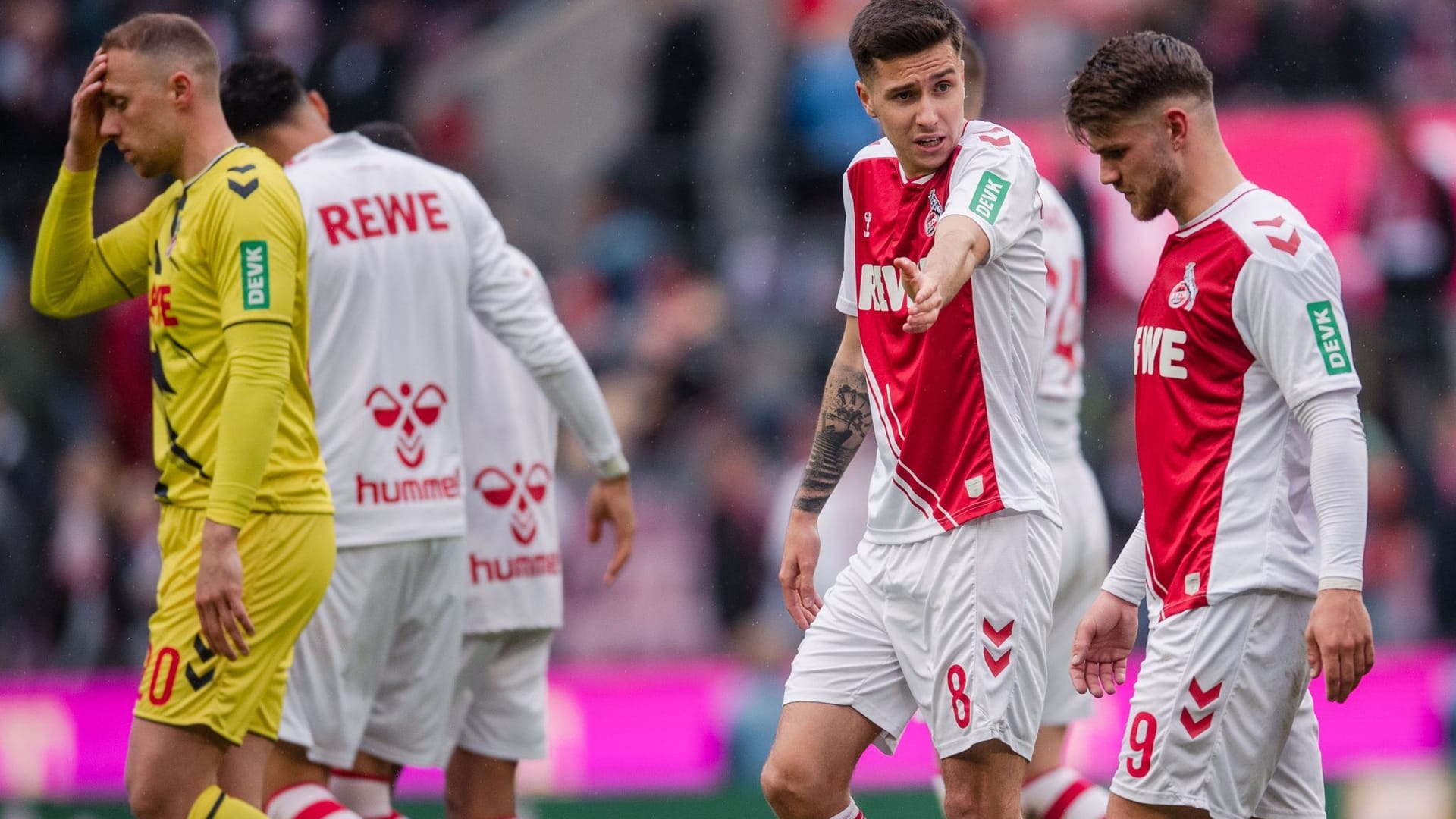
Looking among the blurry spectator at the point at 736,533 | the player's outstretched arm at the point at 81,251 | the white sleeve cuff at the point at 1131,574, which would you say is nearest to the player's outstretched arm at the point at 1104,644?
the white sleeve cuff at the point at 1131,574

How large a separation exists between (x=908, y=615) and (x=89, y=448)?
315 inches

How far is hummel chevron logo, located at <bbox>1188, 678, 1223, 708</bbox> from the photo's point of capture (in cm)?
412

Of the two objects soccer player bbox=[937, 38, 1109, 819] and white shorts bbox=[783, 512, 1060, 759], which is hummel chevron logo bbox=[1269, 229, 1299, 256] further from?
soccer player bbox=[937, 38, 1109, 819]

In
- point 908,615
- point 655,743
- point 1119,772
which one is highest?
point 908,615

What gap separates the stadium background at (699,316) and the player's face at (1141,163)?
168 inches

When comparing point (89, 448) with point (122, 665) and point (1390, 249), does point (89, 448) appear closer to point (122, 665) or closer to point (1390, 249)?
point (122, 665)

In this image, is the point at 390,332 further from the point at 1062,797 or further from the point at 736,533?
the point at 736,533

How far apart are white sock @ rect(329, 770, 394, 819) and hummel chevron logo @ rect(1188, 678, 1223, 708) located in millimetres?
2878

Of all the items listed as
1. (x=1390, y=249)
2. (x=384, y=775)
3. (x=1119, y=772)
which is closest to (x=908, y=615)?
(x=1119, y=772)

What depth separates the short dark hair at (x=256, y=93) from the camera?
5.82 m

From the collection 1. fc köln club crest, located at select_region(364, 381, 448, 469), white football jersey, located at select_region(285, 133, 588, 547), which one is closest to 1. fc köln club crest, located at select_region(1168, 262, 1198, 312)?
white football jersey, located at select_region(285, 133, 588, 547)

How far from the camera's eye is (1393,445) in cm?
1033

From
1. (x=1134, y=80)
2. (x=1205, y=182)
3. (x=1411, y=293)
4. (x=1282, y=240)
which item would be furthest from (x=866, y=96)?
Answer: (x=1411, y=293)

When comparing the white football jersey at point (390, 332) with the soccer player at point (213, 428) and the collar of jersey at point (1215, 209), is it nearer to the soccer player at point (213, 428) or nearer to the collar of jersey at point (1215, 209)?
the soccer player at point (213, 428)
